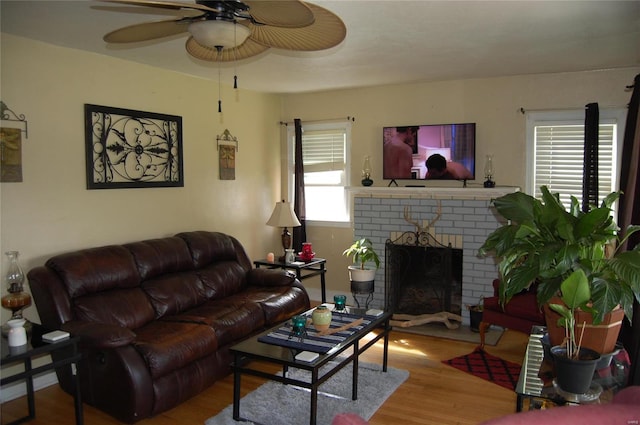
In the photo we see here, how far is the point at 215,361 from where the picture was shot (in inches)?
141

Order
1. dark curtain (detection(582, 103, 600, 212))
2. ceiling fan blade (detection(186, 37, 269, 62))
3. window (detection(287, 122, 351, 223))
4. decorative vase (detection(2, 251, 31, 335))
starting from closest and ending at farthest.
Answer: ceiling fan blade (detection(186, 37, 269, 62)), decorative vase (detection(2, 251, 31, 335)), dark curtain (detection(582, 103, 600, 212)), window (detection(287, 122, 351, 223))

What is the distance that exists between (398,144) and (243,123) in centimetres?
175

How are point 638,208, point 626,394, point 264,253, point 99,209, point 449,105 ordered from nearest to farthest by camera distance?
point 626,394 → point 638,208 → point 99,209 → point 449,105 → point 264,253

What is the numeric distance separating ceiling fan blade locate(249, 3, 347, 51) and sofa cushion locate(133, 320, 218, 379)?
2002 mm

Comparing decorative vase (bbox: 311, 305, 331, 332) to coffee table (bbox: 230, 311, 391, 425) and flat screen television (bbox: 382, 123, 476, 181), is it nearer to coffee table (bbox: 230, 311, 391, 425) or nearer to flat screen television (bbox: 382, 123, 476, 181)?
coffee table (bbox: 230, 311, 391, 425)

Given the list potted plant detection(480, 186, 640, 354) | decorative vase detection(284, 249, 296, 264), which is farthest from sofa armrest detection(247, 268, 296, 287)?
potted plant detection(480, 186, 640, 354)

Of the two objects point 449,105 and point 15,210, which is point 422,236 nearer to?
point 449,105

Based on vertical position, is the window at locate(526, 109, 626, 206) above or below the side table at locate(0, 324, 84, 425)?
above

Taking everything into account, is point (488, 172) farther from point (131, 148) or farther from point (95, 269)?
point (95, 269)

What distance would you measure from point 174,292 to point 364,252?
207 cm

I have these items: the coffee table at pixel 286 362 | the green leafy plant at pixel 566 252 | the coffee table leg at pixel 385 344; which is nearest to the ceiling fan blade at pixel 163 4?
the green leafy plant at pixel 566 252

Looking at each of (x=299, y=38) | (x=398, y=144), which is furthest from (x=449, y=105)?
(x=299, y=38)

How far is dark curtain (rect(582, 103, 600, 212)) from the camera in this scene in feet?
14.8

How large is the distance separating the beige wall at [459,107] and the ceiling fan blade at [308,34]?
322cm
